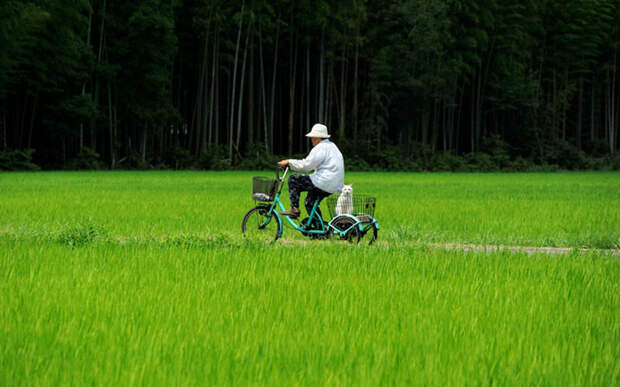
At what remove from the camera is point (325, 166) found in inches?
305

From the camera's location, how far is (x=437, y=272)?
6098mm

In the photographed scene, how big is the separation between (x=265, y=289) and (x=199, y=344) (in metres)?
1.55

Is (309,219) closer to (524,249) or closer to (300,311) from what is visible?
(524,249)

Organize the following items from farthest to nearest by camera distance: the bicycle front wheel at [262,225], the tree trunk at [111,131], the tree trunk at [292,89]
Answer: the tree trunk at [292,89]
the tree trunk at [111,131]
the bicycle front wheel at [262,225]

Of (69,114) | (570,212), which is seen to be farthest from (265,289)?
(69,114)

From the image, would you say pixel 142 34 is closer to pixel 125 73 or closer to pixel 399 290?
pixel 125 73

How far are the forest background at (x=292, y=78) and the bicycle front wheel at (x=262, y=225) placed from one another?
81.0ft

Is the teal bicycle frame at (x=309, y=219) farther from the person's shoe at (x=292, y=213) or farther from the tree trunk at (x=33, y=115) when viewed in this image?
the tree trunk at (x=33, y=115)

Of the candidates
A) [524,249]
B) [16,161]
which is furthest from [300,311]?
[16,161]

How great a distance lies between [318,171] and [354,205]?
583mm

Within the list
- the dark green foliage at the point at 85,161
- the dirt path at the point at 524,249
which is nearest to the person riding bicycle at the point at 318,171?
the dirt path at the point at 524,249

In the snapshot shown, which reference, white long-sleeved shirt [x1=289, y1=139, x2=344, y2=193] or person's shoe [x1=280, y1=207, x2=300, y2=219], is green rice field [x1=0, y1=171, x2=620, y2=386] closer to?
person's shoe [x1=280, y1=207, x2=300, y2=219]

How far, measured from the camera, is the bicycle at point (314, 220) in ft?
25.5

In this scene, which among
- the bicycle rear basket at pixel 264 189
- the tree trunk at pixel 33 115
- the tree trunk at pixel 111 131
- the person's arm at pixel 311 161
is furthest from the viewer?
the tree trunk at pixel 111 131
